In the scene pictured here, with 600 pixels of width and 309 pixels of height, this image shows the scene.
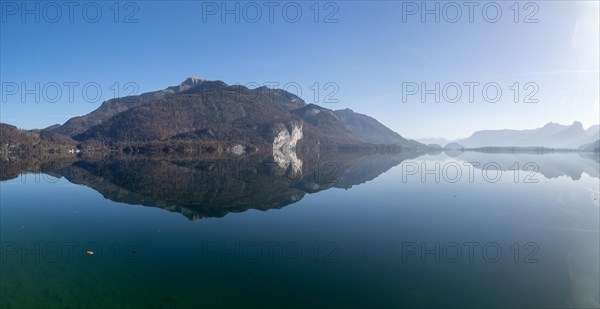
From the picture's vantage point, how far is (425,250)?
19812mm

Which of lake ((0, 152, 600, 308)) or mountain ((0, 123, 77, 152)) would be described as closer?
lake ((0, 152, 600, 308))

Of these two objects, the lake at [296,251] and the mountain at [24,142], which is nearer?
the lake at [296,251]

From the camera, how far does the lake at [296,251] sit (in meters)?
13.8

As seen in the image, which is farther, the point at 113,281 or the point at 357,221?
the point at 357,221

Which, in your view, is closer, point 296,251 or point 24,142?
point 296,251

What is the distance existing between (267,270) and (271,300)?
3115 mm

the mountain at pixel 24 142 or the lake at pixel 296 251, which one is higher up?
the mountain at pixel 24 142

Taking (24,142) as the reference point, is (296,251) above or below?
below

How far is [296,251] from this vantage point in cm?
1933

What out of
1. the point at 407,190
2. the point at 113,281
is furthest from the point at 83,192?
the point at 407,190

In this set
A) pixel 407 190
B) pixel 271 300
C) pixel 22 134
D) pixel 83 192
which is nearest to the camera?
Result: pixel 271 300

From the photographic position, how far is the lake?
13844 millimetres

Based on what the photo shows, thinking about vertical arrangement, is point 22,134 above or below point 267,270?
above

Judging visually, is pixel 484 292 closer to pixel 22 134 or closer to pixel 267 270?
pixel 267 270
